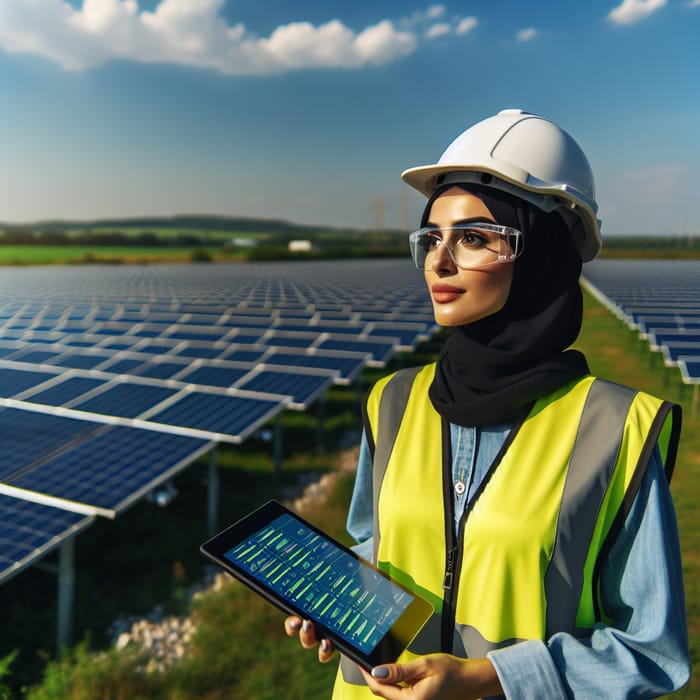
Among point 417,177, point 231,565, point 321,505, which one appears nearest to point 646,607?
point 231,565

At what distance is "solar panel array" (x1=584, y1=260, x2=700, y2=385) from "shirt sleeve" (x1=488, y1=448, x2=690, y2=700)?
7350 millimetres

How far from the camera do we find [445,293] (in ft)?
5.94

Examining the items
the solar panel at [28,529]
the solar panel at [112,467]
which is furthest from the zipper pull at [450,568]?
the solar panel at [112,467]

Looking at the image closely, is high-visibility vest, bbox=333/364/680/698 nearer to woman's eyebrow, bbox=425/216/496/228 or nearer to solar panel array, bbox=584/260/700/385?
woman's eyebrow, bbox=425/216/496/228

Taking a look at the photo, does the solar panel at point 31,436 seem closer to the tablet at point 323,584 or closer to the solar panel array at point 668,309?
the tablet at point 323,584

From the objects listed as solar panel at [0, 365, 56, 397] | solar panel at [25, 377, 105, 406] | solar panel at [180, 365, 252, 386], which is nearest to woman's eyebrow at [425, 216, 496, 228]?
solar panel at [25, 377, 105, 406]

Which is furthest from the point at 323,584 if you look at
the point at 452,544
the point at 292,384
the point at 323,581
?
the point at 292,384

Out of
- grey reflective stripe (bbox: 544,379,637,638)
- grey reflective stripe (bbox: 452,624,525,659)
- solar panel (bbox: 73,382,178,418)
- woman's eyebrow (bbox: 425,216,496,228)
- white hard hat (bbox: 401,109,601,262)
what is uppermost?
white hard hat (bbox: 401,109,601,262)

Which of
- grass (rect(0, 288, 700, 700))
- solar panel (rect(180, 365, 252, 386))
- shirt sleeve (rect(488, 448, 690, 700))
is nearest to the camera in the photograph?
shirt sleeve (rect(488, 448, 690, 700))

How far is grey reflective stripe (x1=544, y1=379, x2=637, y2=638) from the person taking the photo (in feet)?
5.16

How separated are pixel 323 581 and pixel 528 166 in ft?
4.88

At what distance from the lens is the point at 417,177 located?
6.43ft

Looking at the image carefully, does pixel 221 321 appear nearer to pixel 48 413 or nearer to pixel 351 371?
pixel 351 371

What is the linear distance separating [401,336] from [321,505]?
6193 mm
